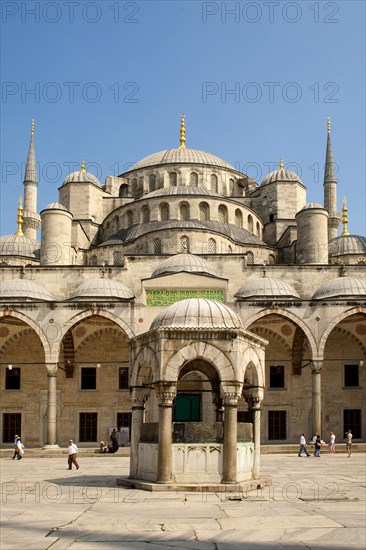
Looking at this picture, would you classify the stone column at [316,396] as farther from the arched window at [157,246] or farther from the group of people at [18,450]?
the group of people at [18,450]

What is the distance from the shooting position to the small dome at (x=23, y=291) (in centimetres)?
2459

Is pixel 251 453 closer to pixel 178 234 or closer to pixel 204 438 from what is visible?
pixel 204 438

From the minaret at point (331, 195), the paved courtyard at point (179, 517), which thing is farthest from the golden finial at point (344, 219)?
the paved courtyard at point (179, 517)

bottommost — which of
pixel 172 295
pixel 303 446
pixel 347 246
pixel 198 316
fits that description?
pixel 303 446

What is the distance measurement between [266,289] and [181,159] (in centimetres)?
1484

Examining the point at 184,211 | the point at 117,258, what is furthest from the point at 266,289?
the point at 184,211

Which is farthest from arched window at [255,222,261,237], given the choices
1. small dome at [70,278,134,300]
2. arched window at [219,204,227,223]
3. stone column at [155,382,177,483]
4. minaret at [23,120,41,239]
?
stone column at [155,382,177,483]

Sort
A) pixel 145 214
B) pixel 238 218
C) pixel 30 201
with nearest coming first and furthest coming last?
1. pixel 145 214
2. pixel 238 218
3. pixel 30 201

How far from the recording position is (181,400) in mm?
20234

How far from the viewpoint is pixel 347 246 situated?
31484 mm

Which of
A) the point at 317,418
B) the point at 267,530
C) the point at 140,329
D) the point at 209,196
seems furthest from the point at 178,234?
the point at 267,530

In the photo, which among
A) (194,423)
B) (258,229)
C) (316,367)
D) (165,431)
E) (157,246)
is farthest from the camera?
(258,229)

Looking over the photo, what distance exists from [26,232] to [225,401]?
29592mm

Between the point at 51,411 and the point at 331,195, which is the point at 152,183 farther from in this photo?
the point at 51,411
